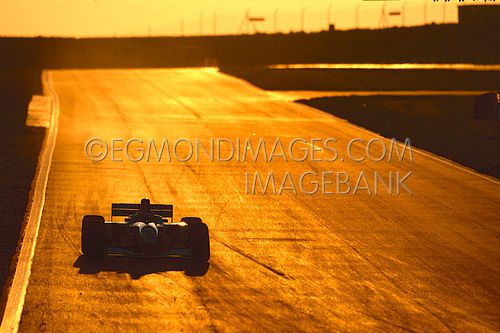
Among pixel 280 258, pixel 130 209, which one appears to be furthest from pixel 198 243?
pixel 130 209

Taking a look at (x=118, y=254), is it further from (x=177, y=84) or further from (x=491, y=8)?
(x=491, y=8)

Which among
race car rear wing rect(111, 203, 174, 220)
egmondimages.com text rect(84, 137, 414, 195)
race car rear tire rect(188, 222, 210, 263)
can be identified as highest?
race car rear wing rect(111, 203, 174, 220)

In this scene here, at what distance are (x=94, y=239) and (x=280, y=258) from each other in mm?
2699

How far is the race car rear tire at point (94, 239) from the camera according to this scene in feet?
50.4

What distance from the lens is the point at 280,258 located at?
53.0ft

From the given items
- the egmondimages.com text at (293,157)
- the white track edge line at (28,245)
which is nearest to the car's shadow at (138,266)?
the white track edge line at (28,245)

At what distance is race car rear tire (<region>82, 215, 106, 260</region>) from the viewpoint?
15359 millimetres

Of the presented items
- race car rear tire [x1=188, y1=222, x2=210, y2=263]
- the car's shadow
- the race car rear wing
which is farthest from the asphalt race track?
the race car rear wing

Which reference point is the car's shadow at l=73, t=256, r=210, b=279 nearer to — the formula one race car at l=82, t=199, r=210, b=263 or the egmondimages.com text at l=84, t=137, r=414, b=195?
the formula one race car at l=82, t=199, r=210, b=263

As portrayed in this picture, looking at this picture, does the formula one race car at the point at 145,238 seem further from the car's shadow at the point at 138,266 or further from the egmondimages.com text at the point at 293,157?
the egmondimages.com text at the point at 293,157

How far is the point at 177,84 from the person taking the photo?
69.2 metres

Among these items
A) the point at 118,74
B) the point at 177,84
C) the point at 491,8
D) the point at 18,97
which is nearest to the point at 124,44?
the point at 491,8

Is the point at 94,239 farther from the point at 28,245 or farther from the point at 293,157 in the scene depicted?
the point at 293,157

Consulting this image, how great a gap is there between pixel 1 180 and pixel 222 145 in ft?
32.6
